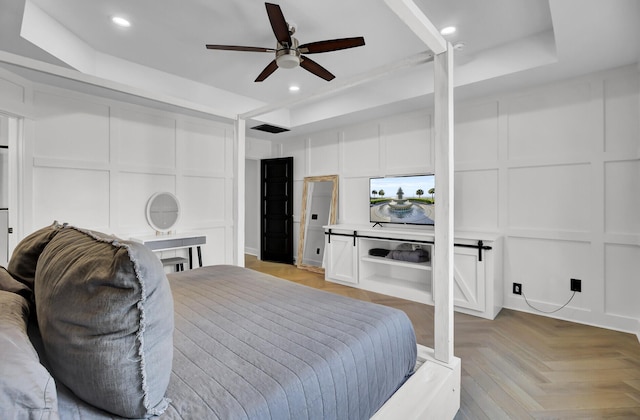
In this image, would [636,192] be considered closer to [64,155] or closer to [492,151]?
[492,151]

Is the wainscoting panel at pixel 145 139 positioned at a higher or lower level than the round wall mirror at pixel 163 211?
higher

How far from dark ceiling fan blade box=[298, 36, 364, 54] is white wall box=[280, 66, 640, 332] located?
6.80ft

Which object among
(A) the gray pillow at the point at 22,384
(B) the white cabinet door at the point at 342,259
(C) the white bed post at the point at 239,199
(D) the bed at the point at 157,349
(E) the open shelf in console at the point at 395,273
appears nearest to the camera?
(A) the gray pillow at the point at 22,384

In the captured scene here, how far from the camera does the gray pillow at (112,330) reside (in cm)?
71

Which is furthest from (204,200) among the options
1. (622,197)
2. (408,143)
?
(622,197)

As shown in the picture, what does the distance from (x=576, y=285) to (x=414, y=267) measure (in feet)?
5.12

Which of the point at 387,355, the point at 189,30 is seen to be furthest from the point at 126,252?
the point at 189,30

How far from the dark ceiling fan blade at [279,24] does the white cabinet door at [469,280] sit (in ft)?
8.68

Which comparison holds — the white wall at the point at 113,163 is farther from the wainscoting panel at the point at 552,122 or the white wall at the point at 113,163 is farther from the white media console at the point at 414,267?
the wainscoting panel at the point at 552,122

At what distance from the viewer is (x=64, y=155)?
11.1 ft

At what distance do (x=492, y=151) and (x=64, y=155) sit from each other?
4.88 meters

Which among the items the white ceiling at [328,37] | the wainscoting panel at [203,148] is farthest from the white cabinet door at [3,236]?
the white ceiling at [328,37]

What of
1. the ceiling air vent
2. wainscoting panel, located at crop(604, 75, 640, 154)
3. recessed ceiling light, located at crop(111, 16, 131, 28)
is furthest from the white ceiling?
the ceiling air vent

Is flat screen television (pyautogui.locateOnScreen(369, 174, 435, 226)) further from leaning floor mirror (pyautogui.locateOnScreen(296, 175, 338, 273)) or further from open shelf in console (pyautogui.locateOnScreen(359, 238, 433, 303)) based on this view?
leaning floor mirror (pyautogui.locateOnScreen(296, 175, 338, 273))
